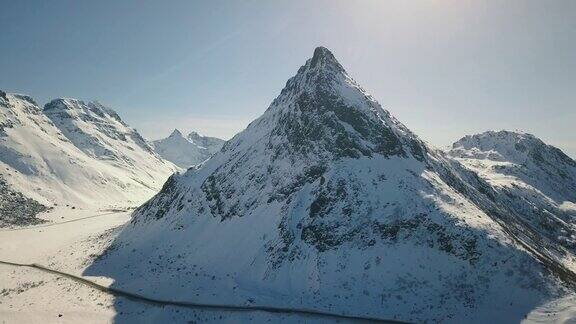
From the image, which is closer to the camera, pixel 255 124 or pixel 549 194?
pixel 255 124

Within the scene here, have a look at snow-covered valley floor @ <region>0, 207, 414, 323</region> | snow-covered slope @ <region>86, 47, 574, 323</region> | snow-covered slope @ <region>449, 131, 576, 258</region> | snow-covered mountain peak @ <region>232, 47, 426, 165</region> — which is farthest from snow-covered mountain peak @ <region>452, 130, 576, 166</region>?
Result: snow-covered valley floor @ <region>0, 207, 414, 323</region>

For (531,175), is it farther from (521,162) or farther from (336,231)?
(336,231)

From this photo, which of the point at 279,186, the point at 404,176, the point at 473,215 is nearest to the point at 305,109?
the point at 279,186

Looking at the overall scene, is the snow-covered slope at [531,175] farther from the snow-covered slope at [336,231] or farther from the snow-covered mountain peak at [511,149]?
the snow-covered slope at [336,231]

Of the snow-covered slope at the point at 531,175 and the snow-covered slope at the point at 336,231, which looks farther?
the snow-covered slope at the point at 531,175

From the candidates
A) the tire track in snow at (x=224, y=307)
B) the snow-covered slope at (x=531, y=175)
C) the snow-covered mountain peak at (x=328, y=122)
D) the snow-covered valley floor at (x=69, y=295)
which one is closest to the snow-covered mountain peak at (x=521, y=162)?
the snow-covered slope at (x=531, y=175)

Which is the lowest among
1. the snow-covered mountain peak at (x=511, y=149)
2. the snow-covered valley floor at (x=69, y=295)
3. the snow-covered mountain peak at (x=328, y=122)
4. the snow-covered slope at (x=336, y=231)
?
the snow-covered valley floor at (x=69, y=295)

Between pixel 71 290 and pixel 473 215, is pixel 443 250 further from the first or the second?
pixel 71 290
